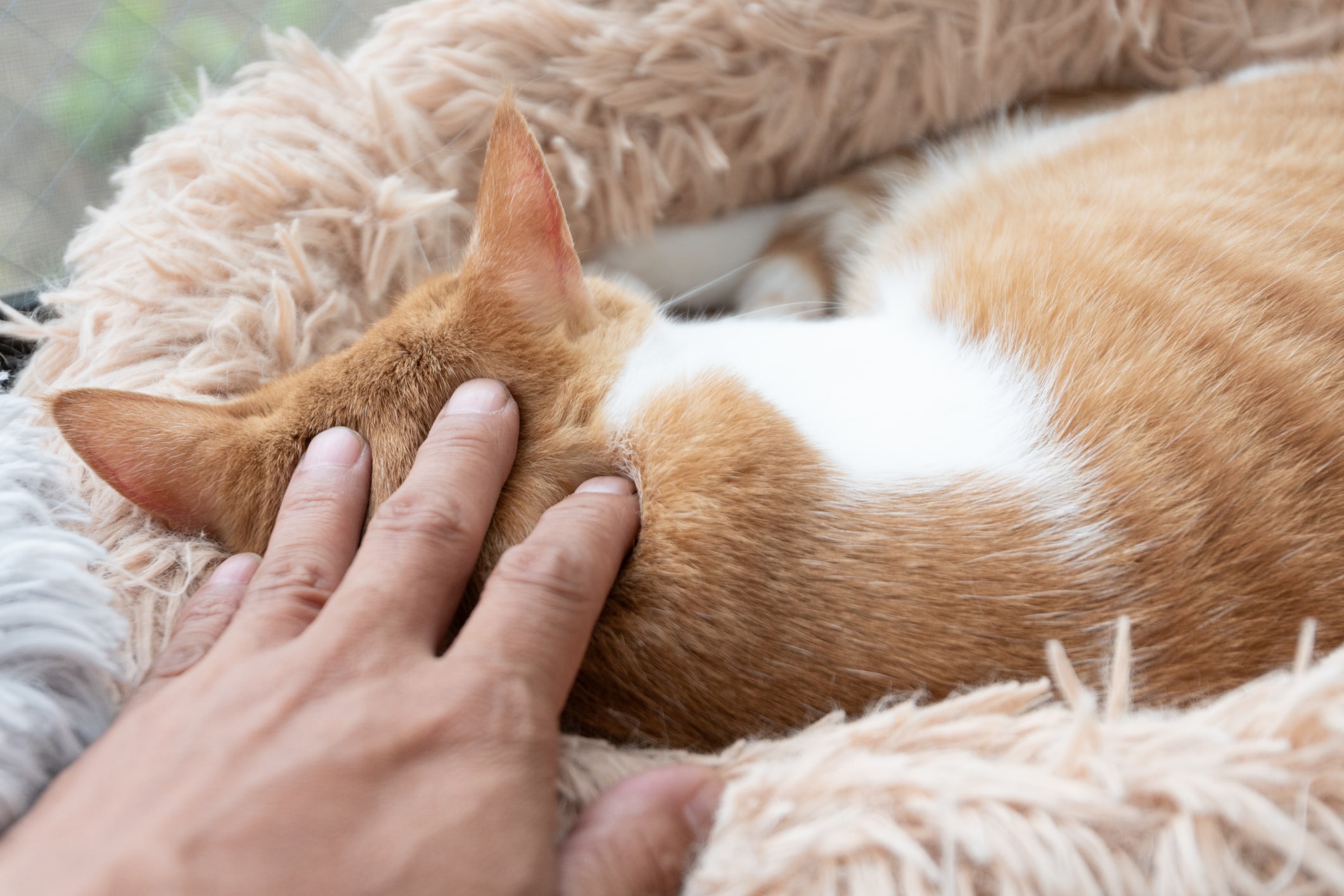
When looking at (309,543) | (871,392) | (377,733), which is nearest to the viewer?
(377,733)

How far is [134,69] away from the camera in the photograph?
1094 millimetres

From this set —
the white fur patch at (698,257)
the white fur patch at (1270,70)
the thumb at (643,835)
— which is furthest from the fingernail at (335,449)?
the white fur patch at (1270,70)

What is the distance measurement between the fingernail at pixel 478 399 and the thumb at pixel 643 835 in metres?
0.25

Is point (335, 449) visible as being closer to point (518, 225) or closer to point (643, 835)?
point (518, 225)

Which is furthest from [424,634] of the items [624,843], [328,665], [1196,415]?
[1196,415]

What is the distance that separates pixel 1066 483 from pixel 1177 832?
225 millimetres

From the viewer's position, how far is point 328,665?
497 mm

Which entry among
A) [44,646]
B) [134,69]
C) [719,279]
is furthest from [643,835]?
[134,69]

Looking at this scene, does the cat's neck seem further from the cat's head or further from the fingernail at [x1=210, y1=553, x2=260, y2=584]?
the fingernail at [x1=210, y1=553, x2=260, y2=584]

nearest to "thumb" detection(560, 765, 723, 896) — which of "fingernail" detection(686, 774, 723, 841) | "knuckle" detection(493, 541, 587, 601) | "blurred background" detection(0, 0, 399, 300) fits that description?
"fingernail" detection(686, 774, 723, 841)

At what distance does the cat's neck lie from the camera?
632mm

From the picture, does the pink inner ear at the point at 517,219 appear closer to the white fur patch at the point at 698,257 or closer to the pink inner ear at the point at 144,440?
the pink inner ear at the point at 144,440

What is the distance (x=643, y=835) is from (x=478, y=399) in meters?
0.29

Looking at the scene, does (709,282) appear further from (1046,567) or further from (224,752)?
(224,752)
